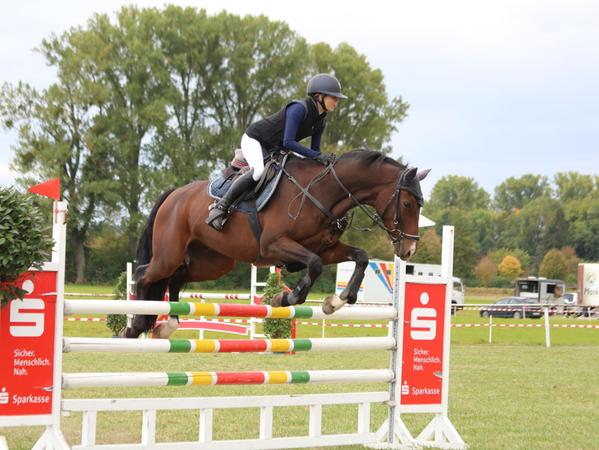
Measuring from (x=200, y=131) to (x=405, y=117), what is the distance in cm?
1128

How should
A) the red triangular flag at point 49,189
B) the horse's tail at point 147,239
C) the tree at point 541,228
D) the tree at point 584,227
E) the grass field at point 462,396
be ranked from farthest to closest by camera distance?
the tree at point 541,228
the tree at point 584,227
the horse's tail at point 147,239
the grass field at point 462,396
the red triangular flag at point 49,189

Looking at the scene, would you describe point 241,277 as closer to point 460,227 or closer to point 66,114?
point 66,114

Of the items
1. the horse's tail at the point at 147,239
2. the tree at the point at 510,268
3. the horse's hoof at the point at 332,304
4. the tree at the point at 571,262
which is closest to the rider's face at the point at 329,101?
the horse's hoof at the point at 332,304

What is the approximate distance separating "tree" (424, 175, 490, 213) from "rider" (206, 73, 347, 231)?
9824 centimetres

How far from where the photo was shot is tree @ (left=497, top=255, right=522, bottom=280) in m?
77.9

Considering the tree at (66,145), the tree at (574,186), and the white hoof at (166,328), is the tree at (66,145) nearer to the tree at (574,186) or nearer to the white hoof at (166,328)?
the white hoof at (166,328)

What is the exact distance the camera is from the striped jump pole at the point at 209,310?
490 cm

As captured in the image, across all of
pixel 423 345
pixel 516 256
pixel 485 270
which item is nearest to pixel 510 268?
pixel 485 270

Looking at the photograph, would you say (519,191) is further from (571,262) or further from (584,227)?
(571,262)

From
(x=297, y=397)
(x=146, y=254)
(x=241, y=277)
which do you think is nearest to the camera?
(x=297, y=397)

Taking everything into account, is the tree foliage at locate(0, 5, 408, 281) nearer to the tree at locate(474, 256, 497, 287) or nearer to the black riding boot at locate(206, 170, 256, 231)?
the black riding boot at locate(206, 170, 256, 231)

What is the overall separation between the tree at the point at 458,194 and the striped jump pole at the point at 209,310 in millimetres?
98619

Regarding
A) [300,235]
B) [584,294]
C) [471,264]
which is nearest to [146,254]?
[300,235]

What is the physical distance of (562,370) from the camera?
12.5 m
